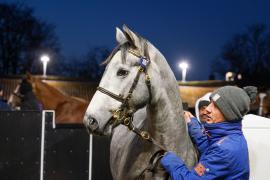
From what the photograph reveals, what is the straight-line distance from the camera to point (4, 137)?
4.35 meters

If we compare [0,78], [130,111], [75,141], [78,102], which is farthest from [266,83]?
[130,111]

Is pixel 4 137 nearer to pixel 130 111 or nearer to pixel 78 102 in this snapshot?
pixel 130 111

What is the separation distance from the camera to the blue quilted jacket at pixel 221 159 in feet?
7.21

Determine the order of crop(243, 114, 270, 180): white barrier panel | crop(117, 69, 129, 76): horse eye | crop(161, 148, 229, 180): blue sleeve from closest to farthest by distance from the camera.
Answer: crop(161, 148, 229, 180): blue sleeve → crop(117, 69, 129, 76): horse eye → crop(243, 114, 270, 180): white barrier panel

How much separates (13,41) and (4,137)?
86.1ft

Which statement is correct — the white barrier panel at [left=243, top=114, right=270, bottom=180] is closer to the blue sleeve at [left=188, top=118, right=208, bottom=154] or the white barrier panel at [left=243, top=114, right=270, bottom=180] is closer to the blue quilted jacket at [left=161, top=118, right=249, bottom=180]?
the blue sleeve at [left=188, top=118, right=208, bottom=154]

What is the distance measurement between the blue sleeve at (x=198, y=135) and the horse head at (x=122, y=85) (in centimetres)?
39

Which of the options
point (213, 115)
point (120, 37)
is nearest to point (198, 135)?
point (213, 115)

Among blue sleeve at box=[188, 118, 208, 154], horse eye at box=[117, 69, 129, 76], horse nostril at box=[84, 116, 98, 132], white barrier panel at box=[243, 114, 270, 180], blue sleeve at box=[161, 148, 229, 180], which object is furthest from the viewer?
white barrier panel at box=[243, 114, 270, 180]

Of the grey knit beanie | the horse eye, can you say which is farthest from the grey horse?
the grey knit beanie

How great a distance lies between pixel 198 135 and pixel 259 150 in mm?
670

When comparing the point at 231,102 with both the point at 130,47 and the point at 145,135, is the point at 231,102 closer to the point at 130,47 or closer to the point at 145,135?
the point at 145,135

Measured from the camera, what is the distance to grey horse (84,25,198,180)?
8.58 feet

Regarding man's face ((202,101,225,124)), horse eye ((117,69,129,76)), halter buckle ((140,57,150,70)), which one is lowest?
man's face ((202,101,225,124))
